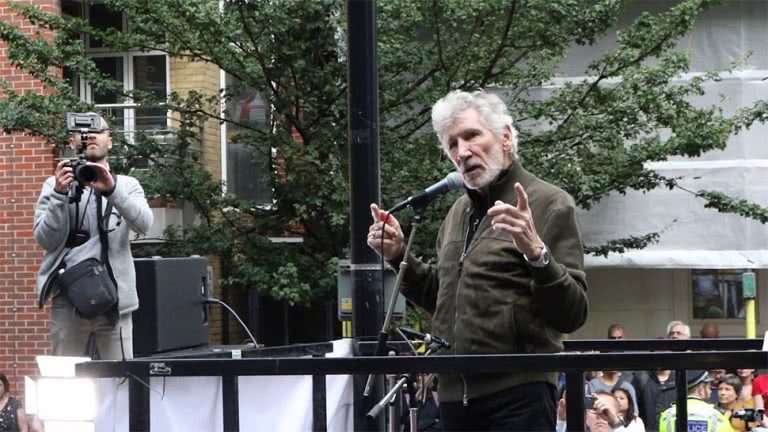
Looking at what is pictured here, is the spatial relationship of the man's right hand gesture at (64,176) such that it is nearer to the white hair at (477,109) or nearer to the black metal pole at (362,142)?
the black metal pole at (362,142)

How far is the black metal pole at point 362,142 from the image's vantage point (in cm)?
591

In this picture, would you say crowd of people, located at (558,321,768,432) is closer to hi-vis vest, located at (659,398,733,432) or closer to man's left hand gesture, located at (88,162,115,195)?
hi-vis vest, located at (659,398,733,432)

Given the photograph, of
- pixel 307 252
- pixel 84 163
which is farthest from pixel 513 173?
pixel 307 252

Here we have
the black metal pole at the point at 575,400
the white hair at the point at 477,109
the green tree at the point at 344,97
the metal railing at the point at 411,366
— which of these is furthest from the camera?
the green tree at the point at 344,97

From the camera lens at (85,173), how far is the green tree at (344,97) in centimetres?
423

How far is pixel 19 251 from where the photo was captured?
12305 millimetres

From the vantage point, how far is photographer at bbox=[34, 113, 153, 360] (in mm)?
5816

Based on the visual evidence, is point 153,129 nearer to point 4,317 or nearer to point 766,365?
point 4,317

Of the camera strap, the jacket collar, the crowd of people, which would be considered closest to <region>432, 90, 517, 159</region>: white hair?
the jacket collar

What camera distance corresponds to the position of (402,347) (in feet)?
15.5

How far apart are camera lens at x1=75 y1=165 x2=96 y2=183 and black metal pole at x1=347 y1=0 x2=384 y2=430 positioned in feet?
4.35

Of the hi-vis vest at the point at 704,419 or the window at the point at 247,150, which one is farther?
the window at the point at 247,150

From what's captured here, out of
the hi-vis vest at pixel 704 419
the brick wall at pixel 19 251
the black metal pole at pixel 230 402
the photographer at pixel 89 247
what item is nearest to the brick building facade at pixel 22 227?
the brick wall at pixel 19 251

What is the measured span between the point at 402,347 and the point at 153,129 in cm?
754
